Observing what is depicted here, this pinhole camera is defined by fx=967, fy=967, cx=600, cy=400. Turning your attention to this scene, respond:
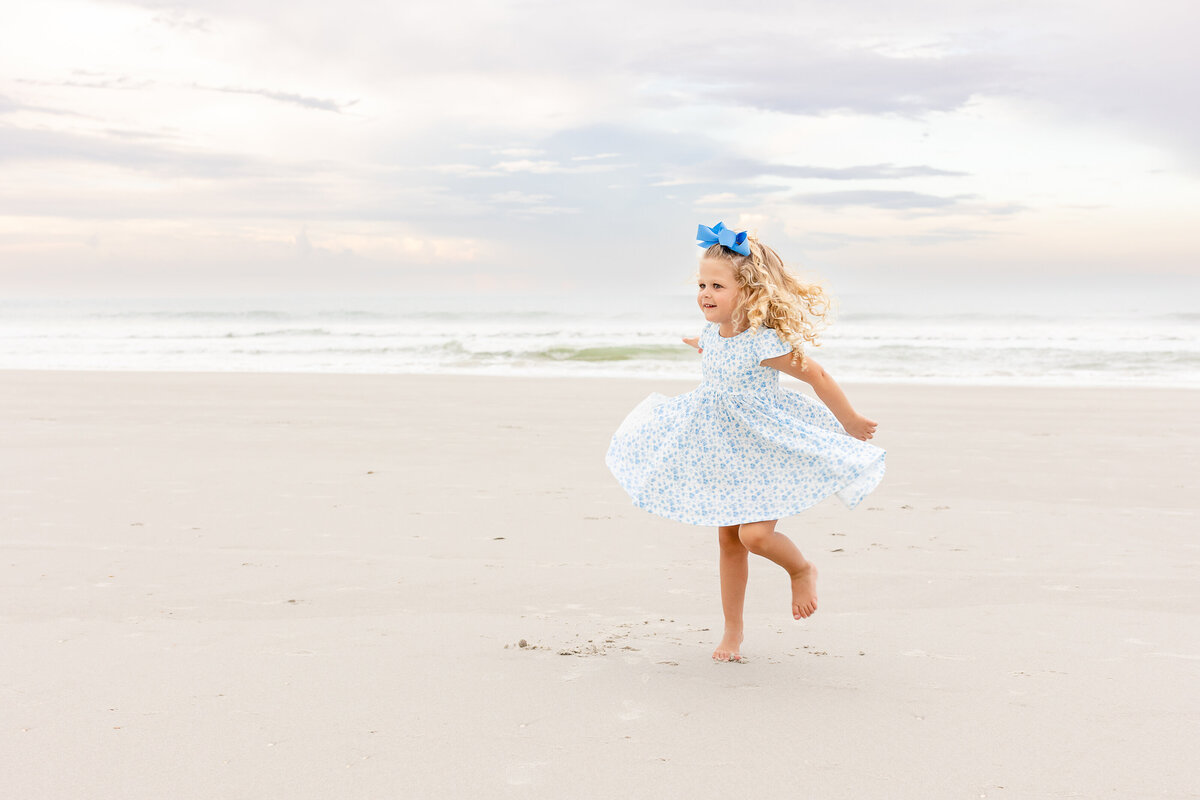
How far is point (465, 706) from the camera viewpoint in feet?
9.50

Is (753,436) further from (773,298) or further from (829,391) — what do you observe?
(773,298)

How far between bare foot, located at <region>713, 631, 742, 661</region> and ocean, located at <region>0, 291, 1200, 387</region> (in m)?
12.5

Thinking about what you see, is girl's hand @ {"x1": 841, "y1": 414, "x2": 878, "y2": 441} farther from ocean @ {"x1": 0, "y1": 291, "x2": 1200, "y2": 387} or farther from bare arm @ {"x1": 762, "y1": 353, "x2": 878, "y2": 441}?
ocean @ {"x1": 0, "y1": 291, "x2": 1200, "y2": 387}

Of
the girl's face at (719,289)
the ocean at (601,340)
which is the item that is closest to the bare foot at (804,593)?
the girl's face at (719,289)

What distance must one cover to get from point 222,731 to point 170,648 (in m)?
0.82

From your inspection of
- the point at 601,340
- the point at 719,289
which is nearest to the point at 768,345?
the point at 719,289

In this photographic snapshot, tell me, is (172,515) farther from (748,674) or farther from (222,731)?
(748,674)

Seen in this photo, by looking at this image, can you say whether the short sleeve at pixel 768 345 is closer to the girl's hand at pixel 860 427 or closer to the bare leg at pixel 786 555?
the girl's hand at pixel 860 427

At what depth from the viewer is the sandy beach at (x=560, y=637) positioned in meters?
2.51

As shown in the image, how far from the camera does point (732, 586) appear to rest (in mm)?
3443

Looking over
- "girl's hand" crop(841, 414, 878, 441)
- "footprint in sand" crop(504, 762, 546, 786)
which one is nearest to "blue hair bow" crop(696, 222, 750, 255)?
"girl's hand" crop(841, 414, 878, 441)

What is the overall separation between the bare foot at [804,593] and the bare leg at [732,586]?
7.4 inches

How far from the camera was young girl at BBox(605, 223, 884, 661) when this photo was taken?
3.23m

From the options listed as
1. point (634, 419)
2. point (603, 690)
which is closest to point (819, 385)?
point (634, 419)
